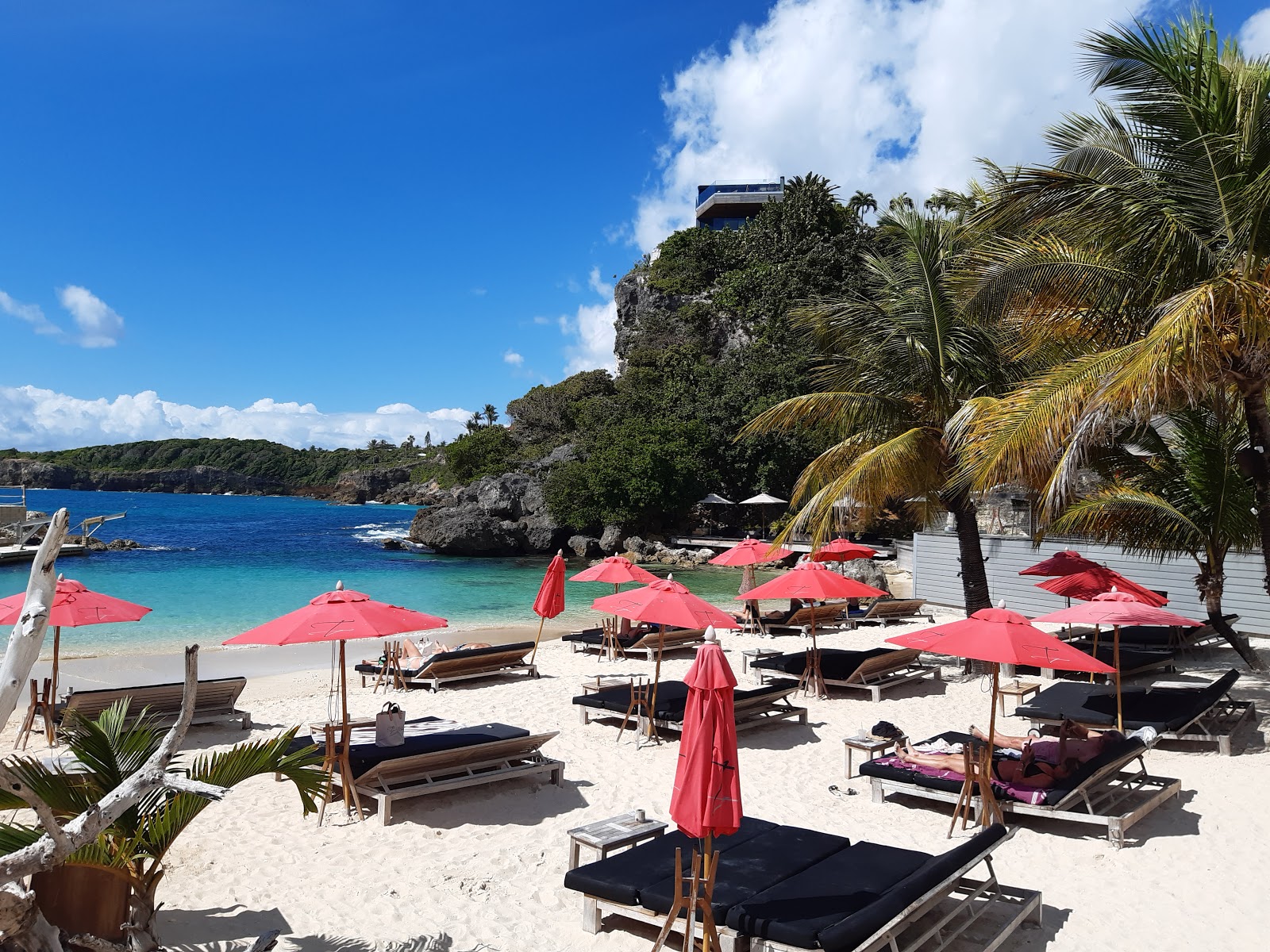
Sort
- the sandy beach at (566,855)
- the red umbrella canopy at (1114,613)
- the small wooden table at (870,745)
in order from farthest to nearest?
the red umbrella canopy at (1114,613)
the small wooden table at (870,745)
the sandy beach at (566,855)

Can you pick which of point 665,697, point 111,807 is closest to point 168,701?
point 665,697

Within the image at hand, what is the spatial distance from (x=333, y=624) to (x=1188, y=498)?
36.9 feet

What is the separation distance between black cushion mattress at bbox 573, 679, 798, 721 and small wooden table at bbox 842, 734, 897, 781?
1621mm

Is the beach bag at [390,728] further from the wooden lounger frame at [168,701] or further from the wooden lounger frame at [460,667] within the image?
the wooden lounger frame at [460,667]

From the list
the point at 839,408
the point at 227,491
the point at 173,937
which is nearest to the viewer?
the point at 173,937

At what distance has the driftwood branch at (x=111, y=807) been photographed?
3391 millimetres

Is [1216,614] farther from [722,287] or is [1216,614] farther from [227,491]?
[227,491]

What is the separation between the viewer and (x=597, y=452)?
1700 inches

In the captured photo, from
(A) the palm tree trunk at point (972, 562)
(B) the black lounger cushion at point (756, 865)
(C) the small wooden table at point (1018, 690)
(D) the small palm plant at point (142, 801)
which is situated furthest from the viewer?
(A) the palm tree trunk at point (972, 562)

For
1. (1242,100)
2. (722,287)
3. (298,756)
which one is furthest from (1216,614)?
(722,287)

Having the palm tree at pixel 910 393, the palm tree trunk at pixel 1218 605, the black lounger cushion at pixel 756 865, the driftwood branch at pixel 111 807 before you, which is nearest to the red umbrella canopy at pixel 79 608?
the driftwood branch at pixel 111 807

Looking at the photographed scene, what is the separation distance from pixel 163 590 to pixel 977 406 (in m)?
29.8

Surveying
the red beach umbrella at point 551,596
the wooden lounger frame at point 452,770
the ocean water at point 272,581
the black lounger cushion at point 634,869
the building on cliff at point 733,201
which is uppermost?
the building on cliff at point 733,201

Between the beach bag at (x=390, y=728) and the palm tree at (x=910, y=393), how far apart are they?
→ 763 cm
